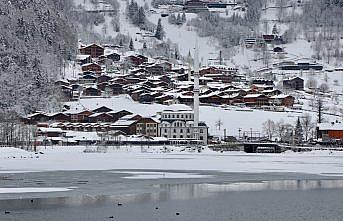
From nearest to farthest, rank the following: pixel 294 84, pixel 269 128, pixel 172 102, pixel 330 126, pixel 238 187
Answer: pixel 238 187, pixel 330 126, pixel 269 128, pixel 172 102, pixel 294 84

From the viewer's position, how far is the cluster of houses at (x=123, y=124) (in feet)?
314

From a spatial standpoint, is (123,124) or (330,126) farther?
(123,124)

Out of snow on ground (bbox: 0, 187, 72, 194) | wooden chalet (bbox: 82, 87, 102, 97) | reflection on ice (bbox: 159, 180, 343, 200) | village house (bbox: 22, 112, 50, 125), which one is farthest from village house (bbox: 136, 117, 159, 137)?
snow on ground (bbox: 0, 187, 72, 194)

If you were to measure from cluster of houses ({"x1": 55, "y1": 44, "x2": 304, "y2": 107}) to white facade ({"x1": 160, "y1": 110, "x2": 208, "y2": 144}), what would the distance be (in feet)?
40.5

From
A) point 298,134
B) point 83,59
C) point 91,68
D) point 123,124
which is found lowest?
point 298,134

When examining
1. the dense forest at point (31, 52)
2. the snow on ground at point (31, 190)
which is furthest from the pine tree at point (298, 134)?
the snow on ground at point (31, 190)

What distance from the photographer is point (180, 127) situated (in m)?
99.8

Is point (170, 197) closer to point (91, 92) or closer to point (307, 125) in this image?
point (307, 125)

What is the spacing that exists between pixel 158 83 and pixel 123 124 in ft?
107

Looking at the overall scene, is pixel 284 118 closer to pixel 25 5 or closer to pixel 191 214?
Answer: pixel 25 5

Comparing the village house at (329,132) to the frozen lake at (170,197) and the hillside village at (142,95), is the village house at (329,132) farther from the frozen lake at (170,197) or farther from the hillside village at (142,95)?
the frozen lake at (170,197)

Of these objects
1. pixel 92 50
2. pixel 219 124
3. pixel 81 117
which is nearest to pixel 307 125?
pixel 219 124

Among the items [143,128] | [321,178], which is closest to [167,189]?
[321,178]

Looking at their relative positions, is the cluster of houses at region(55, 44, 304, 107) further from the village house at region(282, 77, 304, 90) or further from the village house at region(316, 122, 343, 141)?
the village house at region(316, 122, 343, 141)
